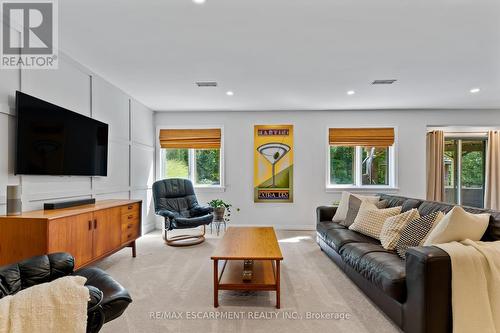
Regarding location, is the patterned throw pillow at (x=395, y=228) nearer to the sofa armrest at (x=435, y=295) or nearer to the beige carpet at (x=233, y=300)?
the beige carpet at (x=233, y=300)

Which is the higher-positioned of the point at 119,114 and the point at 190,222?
the point at 119,114

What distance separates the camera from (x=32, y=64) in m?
2.58

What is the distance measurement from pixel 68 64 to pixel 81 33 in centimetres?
73

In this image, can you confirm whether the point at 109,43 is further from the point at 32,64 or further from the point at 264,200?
the point at 264,200

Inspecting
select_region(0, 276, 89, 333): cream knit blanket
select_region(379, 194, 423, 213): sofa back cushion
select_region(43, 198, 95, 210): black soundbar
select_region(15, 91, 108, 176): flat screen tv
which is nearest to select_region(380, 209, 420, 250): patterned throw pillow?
select_region(379, 194, 423, 213): sofa back cushion

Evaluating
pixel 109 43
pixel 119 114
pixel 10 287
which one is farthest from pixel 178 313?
pixel 119 114

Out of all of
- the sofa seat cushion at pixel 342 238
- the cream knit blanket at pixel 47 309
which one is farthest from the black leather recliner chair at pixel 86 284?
the sofa seat cushion at pixel 342 238

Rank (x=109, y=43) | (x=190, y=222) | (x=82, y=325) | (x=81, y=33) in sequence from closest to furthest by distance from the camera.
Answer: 1. (x=82, y=325)
2. (x=81, y=33)
3. (x=109, y=43)
4. (x=190, y=222)

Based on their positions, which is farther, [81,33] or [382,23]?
[81,33]

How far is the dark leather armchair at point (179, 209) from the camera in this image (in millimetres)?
4004

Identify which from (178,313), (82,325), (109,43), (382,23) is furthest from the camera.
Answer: (109,43)

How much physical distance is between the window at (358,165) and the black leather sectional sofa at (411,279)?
9.17ft

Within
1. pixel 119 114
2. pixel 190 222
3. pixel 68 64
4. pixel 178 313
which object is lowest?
pixel 178 313

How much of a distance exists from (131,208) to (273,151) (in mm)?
2930
